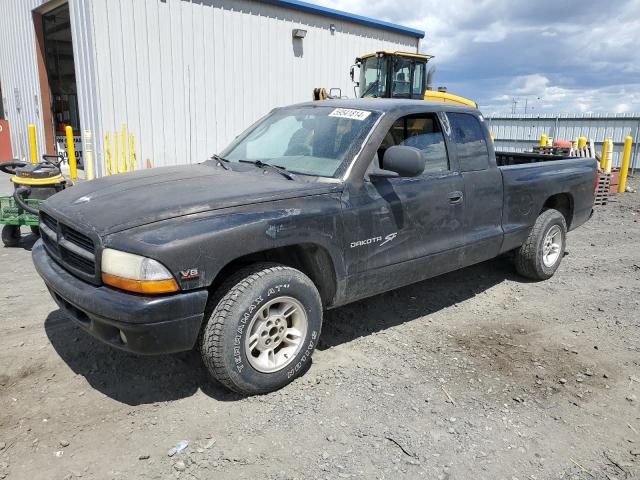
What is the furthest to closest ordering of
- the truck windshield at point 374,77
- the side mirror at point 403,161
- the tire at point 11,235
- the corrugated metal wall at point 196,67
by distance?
1. the truck windshield at point 374,77
2. the corrugated metal wall at point 196,67
3. the tire at point 11,235
4. the side mirror at point 403,161

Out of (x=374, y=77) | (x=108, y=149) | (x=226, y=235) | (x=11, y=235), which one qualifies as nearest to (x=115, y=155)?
(x=108, y=149)

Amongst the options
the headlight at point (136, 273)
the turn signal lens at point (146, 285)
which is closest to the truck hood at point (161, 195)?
the headlight at point (136, 273)

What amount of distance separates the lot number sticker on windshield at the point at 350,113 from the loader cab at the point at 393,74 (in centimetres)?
936

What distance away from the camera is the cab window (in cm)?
391

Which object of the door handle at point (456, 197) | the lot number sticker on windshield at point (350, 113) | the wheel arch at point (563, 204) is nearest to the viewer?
the lot number sticker on windshield at point (350, 113)

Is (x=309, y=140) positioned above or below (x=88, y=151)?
above

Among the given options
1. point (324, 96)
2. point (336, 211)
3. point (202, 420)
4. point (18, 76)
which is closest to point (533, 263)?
point (336, 211)

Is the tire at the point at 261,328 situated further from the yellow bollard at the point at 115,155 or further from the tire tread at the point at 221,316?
the yellow bollard at the point at 115,155

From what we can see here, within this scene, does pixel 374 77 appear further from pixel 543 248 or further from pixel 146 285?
Answer: pixel 146 285

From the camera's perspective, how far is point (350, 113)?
12.8ft

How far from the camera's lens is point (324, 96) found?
1356 centimetres

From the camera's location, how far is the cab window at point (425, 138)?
12.8 feet

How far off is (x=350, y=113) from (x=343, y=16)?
13.0 metres

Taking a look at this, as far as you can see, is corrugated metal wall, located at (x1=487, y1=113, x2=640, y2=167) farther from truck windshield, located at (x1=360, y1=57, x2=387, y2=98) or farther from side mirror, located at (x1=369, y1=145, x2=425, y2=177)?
side mirror, located at (x1=369, y1=145, x2=425, y2=177)
